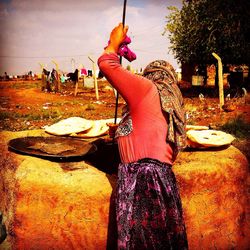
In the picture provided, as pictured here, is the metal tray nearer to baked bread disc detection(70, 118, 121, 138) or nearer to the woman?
baked bread disc detection(70, 118, 121, 138)

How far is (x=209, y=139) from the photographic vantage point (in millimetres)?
3947

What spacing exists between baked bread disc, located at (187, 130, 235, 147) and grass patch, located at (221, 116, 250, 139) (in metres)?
4.49

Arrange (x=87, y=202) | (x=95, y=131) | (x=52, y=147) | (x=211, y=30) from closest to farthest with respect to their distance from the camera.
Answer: (x=87, y=202)
(x=52, y=147)
(x=95, y=131)
(x=211, y=30)

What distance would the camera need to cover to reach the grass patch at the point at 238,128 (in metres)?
8.37

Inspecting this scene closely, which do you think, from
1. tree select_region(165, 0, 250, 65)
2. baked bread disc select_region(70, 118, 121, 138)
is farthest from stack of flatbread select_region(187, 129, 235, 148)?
tree select_region(165, 0, 250, 65)

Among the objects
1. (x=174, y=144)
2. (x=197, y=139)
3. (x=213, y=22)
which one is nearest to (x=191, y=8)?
(x=213, y=22)

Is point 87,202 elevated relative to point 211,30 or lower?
lower

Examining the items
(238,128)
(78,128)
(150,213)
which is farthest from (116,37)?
(238,128)

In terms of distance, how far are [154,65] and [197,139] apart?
1605 millimetres

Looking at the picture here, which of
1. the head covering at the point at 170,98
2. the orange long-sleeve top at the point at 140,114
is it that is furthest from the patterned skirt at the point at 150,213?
the head covering at the point at 170,98

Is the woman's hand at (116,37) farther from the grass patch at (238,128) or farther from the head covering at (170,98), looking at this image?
the grass patch at (238,128)

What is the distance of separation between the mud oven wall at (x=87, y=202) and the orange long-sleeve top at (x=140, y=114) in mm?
720

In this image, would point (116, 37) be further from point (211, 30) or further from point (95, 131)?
point (211, 30)

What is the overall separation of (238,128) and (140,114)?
7088 mm
